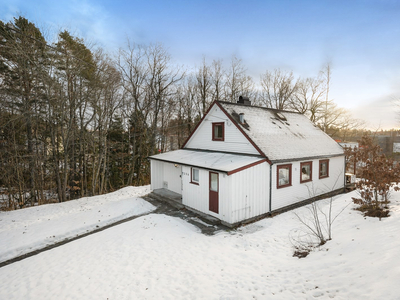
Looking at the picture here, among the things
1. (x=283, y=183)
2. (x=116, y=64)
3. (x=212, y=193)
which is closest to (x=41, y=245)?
(x=212, y=193)

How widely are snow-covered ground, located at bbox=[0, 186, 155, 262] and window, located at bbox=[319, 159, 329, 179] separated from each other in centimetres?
1101

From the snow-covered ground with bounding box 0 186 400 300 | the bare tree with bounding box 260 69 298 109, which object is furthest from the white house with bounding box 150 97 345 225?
the bare tree with bounding box 260 69 298 109

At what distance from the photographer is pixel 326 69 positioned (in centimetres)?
2650

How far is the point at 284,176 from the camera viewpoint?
36.1 feet

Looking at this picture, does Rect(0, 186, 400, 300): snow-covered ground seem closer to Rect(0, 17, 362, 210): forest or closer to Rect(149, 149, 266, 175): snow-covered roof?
Rect(149, 149, 266, 175): snow-covered roof

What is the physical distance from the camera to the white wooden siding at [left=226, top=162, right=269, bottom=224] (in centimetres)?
895

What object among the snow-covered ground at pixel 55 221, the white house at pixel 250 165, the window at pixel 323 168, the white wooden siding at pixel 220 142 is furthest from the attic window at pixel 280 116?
the snow-covered ground at pixel 55 221

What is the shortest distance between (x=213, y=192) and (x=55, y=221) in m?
8.38

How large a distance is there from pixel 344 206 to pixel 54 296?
1171 centimetres

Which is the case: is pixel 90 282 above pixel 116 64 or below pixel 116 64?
below

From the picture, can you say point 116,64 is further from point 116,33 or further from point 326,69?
point 326,69

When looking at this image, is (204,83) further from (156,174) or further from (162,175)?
(156,174)

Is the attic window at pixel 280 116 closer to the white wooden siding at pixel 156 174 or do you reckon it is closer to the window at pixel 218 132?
the window at pixel 218 132

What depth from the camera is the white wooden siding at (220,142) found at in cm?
1150
